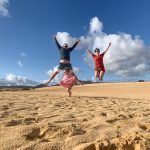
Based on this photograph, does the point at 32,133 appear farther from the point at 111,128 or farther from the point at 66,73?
the point at 66,73

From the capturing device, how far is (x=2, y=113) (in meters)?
6.15

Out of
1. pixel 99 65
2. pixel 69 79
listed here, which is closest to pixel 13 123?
pixel 69 79

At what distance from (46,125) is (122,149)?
157cm

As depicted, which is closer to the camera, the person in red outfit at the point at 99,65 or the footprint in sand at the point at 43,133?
the footprint in sand at the point at 43,133

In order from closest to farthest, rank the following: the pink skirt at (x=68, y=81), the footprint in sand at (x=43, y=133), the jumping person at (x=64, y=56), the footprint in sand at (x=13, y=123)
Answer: the footprint in sand at (x=43, y=133) → the footprint in sand at (x=13, y=123) → the pink skirt at (x=68, y=81) → the jumping person at (x=64, y=56)

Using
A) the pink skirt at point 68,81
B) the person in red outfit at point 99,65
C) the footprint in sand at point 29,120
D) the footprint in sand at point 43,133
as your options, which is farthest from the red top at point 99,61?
the footprint in sand at point 43,133

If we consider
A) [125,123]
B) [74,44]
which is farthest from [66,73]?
[125,123]

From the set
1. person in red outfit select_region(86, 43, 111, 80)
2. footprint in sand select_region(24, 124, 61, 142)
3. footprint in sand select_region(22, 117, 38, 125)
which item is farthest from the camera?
person in red outfit select_region(86, 43, 111, 80)

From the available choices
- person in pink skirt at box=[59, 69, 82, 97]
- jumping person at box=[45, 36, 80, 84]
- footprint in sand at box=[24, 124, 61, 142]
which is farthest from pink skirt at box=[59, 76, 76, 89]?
footprint in sand at box=[24, 124, 61, 142]

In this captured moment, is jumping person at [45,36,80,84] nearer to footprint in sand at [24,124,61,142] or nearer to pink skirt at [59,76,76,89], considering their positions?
pink skirt at [59,76,76,89]

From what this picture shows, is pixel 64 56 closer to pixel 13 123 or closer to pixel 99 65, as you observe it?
pixel 99 65

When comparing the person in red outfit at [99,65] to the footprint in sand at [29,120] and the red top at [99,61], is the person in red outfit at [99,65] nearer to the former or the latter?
the red top at [99,61]

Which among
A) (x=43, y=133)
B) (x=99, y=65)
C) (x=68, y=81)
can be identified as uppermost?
(x=99, y=65)

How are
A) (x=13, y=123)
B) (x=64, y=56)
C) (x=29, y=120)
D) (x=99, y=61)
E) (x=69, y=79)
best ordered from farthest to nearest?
(x=99, y=61)
(x=64, y=56)
(x=69, y=79)
(x=29, y=120)
(x=13, y=123)
